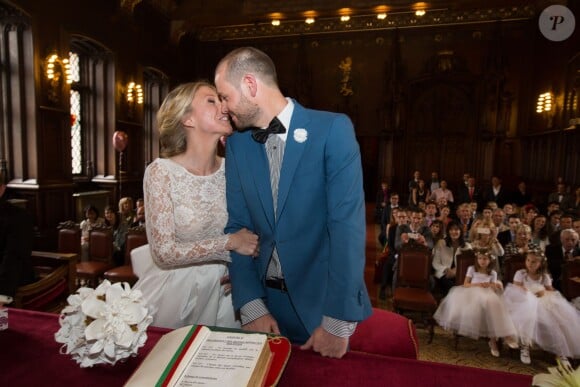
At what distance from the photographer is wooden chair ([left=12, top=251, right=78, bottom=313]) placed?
3096 mm

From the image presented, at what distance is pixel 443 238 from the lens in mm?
6047

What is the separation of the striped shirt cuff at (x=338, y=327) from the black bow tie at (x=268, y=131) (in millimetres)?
656

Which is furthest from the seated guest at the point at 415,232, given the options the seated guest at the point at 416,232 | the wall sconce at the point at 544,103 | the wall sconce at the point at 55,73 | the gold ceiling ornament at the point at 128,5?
the gold ceiling ornament at the point at 128,5

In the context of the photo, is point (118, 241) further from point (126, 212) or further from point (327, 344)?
point (327, 344)

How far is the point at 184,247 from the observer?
5.25ft

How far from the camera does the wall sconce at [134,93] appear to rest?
33.4 ft

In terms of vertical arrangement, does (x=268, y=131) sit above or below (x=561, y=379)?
above

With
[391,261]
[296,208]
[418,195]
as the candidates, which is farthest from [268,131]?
[418,195]

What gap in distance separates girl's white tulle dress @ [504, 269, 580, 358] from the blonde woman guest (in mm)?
3349

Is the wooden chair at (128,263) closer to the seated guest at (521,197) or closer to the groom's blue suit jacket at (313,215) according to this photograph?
the groom's blue suit jacket at (313,215)

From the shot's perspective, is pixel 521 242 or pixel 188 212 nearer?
pixel 188 212

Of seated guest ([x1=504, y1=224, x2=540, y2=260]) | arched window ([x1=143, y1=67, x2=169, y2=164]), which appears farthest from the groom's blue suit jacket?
arched window ([x1=143, y1=67, x2=169, y2=164])

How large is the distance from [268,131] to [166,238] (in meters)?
0.65

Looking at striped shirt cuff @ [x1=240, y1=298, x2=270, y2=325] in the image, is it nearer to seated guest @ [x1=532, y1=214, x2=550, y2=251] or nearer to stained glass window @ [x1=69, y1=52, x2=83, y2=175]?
seated guest @ [x1=532, y1=214, x2=550, y2=251]
